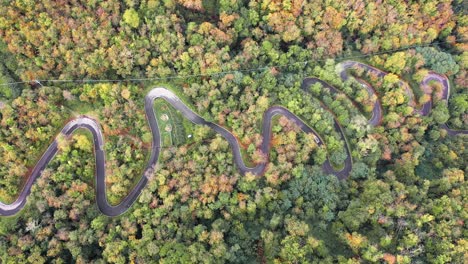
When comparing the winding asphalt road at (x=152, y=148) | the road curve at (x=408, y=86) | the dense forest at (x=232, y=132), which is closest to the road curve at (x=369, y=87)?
the road curve at (x=408, y=86)

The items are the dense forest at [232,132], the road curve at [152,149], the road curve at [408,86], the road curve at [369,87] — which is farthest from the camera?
→ the road curve at [408,86]

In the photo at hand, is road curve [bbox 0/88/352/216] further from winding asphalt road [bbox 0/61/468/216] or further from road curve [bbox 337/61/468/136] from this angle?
road curve [bbox 337/61/468/136]

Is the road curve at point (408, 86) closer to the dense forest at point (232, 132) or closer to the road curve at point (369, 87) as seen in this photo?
the road curve at point (369, 87)

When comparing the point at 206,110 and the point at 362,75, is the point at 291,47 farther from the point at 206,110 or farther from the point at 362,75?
the point at 206,110

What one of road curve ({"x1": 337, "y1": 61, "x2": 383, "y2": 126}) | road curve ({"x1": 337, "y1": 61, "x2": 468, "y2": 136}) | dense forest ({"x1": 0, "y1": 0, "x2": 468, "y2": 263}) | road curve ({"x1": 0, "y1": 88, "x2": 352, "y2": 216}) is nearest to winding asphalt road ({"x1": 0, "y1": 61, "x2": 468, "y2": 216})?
road curve ({"x1": 0, "y1": 88, "x2": 352, "y2": 216})

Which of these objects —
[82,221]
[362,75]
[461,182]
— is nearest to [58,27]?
[82,221]

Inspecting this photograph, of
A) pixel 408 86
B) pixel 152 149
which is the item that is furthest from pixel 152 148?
pixel 408 86
